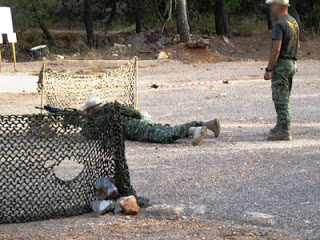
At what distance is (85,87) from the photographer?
10484 mm

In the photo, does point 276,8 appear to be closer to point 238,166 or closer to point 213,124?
point 213,124

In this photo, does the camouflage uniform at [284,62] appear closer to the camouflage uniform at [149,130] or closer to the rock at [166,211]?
the camouflage uniform at [149,130]

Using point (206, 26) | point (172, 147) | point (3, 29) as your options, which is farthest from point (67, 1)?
point (172, 147)

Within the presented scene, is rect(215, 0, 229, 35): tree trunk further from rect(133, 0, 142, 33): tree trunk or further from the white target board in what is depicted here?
the white target board

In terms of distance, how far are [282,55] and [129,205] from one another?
12.6 ft

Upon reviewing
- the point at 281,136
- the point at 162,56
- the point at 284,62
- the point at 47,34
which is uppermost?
the point at 47,34

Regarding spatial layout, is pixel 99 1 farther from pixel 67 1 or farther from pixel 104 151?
pixel 104 151

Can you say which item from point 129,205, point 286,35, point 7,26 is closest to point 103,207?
point 129,205

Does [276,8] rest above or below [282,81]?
above

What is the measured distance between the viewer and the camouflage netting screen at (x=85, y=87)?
10156 mm

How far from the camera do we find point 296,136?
861 centimetres

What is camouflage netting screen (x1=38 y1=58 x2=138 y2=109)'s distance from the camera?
10156 mm

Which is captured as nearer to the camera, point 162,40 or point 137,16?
point 162,40

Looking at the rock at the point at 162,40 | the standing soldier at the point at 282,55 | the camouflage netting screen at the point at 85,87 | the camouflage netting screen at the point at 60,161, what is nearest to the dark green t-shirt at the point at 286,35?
the standing soldier at the point at 282,55
